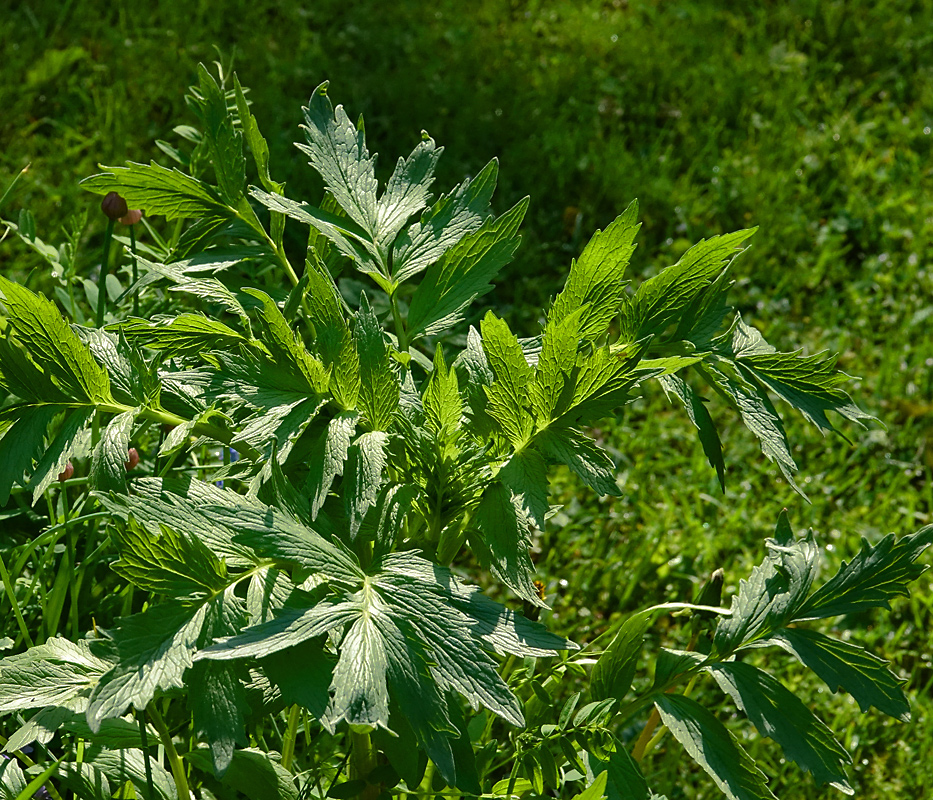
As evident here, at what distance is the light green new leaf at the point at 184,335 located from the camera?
55.1 inches

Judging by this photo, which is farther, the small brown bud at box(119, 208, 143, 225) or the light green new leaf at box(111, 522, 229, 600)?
the small brown bud at box(119, 208, 143, 225)

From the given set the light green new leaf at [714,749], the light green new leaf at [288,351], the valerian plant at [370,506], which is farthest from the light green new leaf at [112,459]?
the light green new leaf at [714,749]

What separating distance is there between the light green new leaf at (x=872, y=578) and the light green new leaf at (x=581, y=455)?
43 cm

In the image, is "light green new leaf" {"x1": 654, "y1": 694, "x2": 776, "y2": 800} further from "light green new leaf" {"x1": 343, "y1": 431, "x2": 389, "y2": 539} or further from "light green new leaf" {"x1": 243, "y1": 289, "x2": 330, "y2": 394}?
"light green new leaf" {"x1": 243, "y1": 289, "x2": 330, "y2": 394}

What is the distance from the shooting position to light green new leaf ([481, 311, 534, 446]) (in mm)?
1250

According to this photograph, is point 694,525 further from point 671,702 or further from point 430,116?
point 430,116

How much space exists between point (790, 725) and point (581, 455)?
0.49m

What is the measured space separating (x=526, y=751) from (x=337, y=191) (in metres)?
0.87

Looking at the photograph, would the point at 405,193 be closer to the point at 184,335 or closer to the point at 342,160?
the point at 342,160

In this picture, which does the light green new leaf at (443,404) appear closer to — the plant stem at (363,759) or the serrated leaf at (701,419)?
the serrated leaf at (701,419)

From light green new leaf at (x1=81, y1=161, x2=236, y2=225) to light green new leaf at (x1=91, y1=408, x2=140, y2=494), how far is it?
0.39 m

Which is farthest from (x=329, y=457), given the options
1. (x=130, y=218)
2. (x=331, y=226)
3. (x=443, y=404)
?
(x=130, y=218)

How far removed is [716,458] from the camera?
1440mm

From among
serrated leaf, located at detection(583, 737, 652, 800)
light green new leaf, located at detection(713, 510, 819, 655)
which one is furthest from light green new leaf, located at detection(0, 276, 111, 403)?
light green new leaf, located at detection(713, 510, 819, 655)
